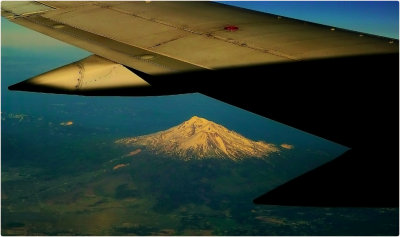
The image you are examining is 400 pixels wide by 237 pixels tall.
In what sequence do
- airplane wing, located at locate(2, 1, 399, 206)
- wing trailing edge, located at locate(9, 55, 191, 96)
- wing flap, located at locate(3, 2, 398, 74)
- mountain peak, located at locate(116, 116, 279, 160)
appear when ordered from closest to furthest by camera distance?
airplane wing, located at locate(2, 1, 399, 206) < wing trailing edge, located at locate(9, 55, 191, 96) < wing flap, located at locate(3, 2, 398, 74) < mountain peak, located at locate(116, 116, 279, 160)

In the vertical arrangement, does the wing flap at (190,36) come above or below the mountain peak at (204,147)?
above

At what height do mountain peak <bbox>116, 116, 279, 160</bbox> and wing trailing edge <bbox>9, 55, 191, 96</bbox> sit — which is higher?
wing trailing edge <bbox>9, 55, 191, 96</bbox>

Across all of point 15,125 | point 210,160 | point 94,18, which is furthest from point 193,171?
point 94,18

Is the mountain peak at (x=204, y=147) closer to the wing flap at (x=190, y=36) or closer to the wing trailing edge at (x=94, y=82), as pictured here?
the wing flap at (x=190, y=36)

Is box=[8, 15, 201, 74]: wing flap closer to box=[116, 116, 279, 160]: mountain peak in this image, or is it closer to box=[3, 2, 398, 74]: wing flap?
box=[3, 2, 398, 74]: wing flap

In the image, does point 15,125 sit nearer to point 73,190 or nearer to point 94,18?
point 73,190

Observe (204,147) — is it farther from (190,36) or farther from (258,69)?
(258,69)

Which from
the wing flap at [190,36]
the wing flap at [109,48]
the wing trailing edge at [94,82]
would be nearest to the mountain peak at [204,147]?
the wing flap at [190,36]

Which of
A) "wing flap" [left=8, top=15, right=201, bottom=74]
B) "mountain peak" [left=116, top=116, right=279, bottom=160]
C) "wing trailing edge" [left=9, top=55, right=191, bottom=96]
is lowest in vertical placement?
"mountain peak" [left=116, top=116, right=279, bottom=160]

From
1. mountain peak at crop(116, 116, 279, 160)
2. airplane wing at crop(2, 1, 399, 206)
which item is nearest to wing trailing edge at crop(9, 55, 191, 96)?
airplane wing at crop(2, 1, 399, 206)
